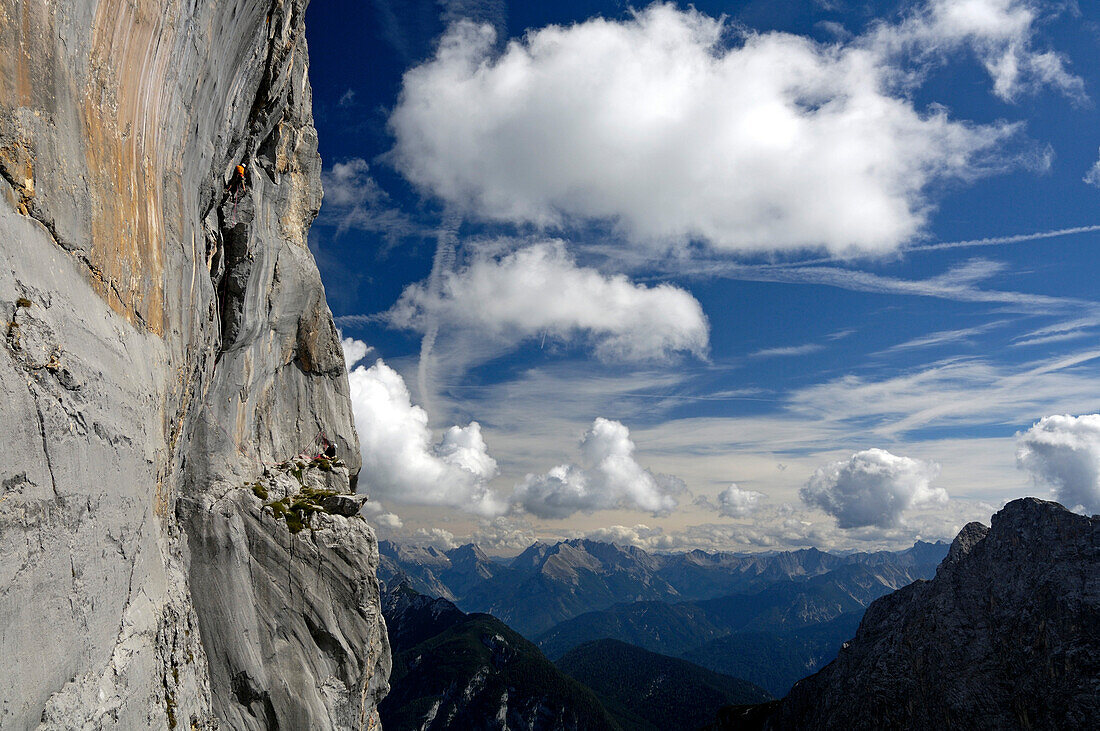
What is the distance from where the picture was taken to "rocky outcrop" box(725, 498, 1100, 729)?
73.5 metres

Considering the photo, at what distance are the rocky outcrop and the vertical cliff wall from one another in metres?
92.6

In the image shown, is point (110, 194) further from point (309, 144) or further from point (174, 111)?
point (309, 144)

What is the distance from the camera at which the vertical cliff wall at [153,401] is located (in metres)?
7.45

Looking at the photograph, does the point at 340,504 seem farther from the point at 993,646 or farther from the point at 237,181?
the point at 993,646

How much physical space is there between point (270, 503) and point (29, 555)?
58.9 feet

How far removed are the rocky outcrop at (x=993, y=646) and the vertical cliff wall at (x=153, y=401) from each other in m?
92.6

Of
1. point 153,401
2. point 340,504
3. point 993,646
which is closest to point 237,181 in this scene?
point 153,401

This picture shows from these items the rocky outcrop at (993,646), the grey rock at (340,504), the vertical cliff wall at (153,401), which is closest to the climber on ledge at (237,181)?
the vertical cliff wall at (153,401)

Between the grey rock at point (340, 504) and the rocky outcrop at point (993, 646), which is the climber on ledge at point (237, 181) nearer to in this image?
the grey rock at point (340, 504)

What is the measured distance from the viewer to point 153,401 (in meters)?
11.9

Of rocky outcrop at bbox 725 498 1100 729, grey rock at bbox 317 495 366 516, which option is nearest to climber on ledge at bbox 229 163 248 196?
grey rock at bbox 317 495 366 516

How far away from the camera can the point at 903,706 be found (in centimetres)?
8819

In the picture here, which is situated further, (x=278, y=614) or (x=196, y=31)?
(x=278, y=614)

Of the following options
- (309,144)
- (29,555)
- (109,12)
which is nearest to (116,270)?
(109,12)
